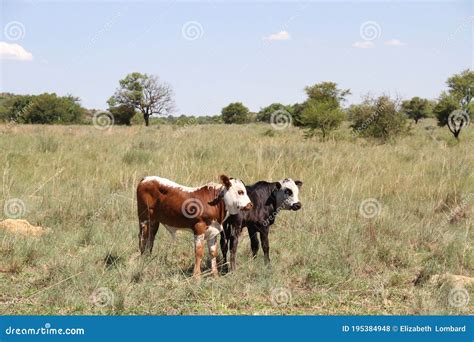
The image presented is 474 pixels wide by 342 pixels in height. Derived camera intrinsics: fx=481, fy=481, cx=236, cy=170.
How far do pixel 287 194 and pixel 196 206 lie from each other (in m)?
1.07

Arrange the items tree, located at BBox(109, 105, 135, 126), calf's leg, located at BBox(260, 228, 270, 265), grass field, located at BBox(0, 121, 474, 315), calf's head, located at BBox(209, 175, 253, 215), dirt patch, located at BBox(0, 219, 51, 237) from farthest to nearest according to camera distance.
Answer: tree, located at BBox(109, 105, 135, 126), dirt patch, located at BBox(0, 219, 51, 237), calf's leg, located at BBox(260, 228, 270, 265), calf's head, located at BBox(209, 175, 253, 215), grass field, located at BBox(0, 121, 474, 315)

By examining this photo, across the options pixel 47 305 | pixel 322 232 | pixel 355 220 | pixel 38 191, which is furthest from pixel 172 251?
pixel 38 191

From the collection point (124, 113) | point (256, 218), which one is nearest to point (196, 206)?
point (256, 218)

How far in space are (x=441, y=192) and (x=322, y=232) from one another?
138 inches

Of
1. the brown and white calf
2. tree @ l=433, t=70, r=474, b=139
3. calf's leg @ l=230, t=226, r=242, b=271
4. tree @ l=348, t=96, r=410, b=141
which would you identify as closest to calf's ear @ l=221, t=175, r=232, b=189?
the brown and white calf

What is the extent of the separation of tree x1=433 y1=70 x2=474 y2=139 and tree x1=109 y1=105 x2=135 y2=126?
37.0 metres

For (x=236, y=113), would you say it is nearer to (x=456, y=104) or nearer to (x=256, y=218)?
(x=456, y=104)

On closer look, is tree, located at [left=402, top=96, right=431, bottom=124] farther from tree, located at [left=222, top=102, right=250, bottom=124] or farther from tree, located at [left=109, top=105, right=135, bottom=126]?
tree, located at [left=109, top=105, right=135, bottom=126]

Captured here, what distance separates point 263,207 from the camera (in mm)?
5477

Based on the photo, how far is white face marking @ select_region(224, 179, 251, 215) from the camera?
5.00 meters

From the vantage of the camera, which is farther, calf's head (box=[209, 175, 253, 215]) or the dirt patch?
the dirt patch

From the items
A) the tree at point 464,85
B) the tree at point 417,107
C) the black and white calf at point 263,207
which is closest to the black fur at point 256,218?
the black and white calf at point 263,207

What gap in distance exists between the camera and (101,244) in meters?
6.57

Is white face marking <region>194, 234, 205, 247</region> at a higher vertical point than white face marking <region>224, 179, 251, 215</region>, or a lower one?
lower
